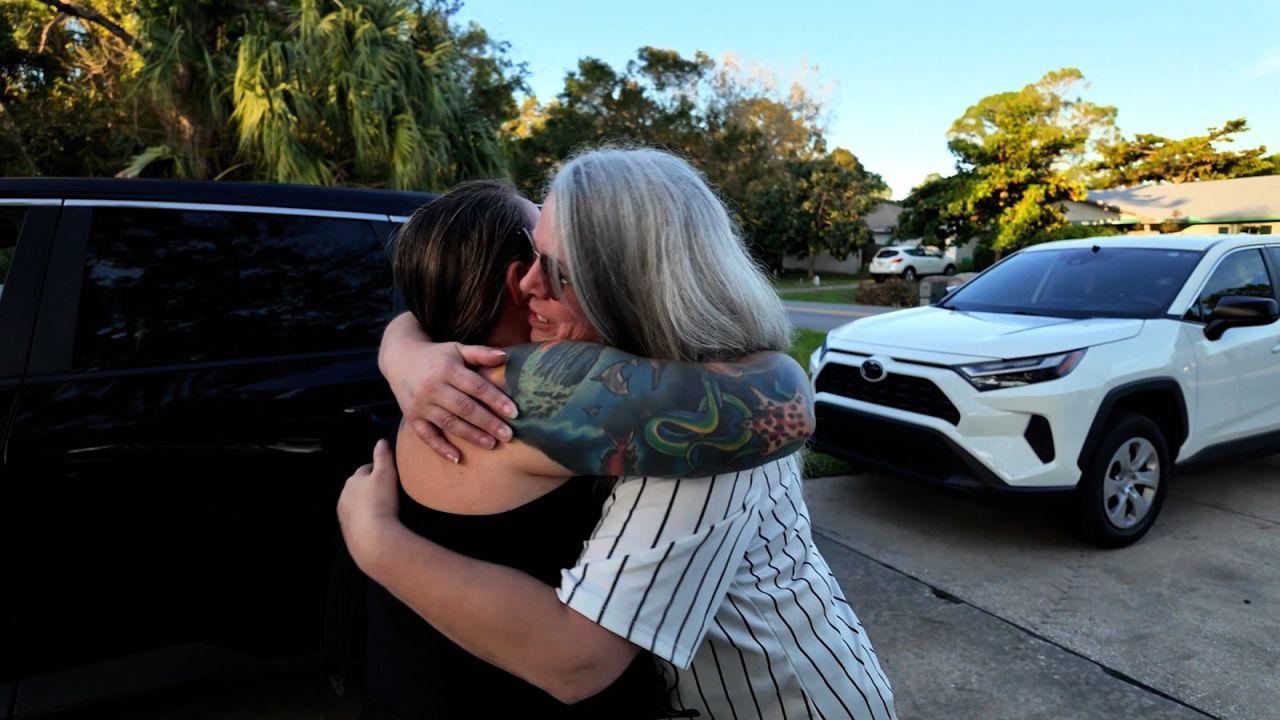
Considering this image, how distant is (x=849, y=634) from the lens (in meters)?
1.25

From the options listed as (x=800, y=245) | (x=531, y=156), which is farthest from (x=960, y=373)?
(x=800, y=245)

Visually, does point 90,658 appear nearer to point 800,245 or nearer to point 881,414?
point 881,414

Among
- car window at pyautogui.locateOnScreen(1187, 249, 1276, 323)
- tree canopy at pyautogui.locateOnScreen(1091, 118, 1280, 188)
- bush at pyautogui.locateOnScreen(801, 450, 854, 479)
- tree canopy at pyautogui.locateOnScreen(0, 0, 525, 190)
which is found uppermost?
tree canopy at pyautogui.locateOnScreen(1091, 118, 1280, 188)

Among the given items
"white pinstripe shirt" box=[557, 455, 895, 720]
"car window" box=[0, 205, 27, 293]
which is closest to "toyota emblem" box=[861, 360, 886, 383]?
"white pinstripe shirt" box=[557, 455, 895, 720]

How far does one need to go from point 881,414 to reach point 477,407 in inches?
138

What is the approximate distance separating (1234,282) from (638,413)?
202 inches

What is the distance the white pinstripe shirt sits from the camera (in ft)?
3.07

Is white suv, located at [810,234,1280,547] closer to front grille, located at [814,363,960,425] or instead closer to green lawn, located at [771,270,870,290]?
front grille, located at [814,363,960,425]

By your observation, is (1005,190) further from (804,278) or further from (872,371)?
(872,371)

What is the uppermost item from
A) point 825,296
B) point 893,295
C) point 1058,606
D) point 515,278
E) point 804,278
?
point 515,278

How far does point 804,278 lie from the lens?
129 ft

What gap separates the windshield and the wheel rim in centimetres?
75

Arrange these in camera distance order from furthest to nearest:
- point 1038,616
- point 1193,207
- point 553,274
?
1. point 1193,207
2. point 1038,616
3. point 553,274

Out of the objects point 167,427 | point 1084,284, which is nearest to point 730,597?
point 167,427
